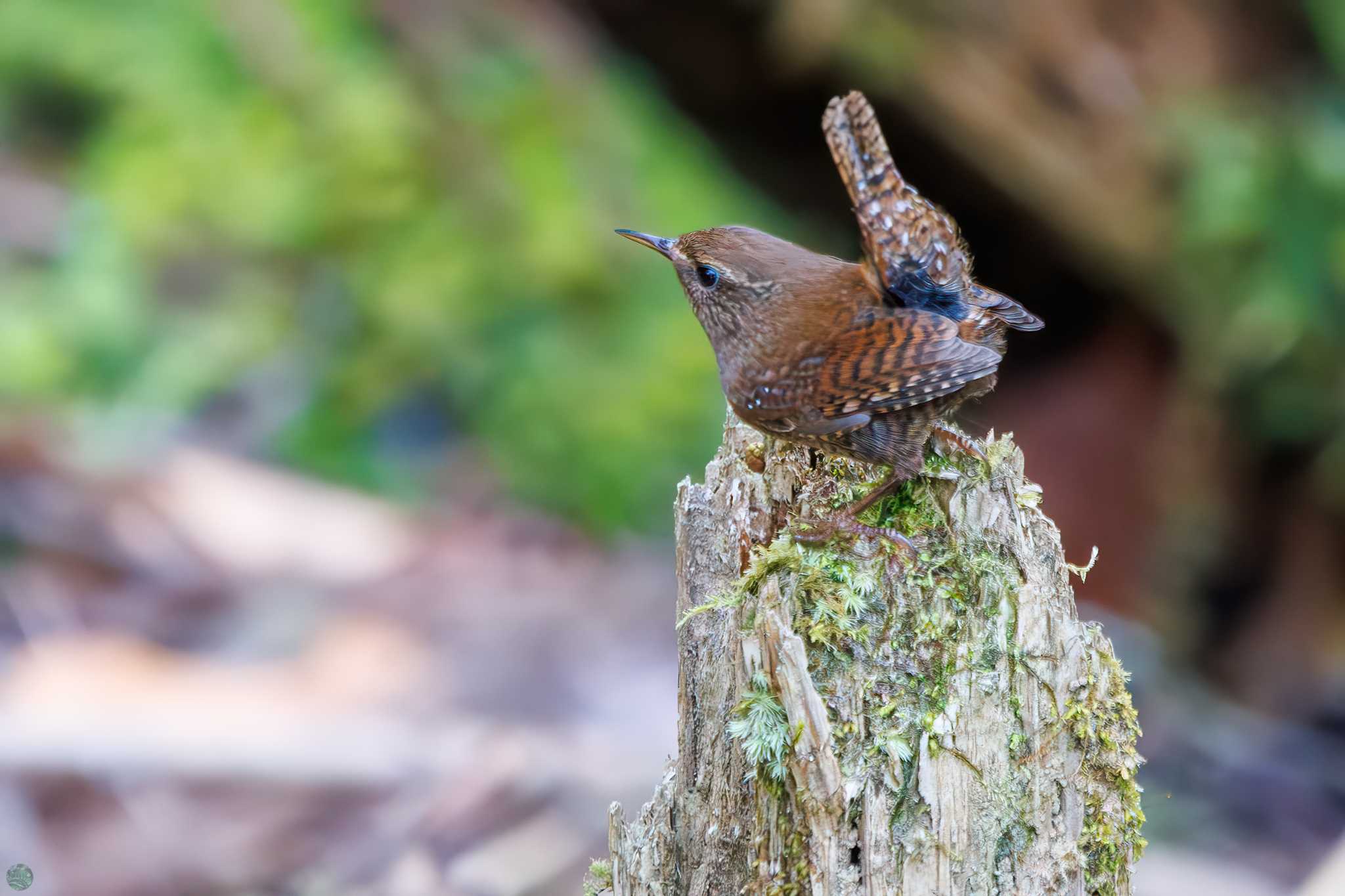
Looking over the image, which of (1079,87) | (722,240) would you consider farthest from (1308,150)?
(722,240)

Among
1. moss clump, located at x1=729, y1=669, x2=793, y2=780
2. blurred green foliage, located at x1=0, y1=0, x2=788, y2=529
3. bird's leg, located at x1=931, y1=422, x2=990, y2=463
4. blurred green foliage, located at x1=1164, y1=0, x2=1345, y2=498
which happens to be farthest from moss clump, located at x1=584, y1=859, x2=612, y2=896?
blurred green foliage, located at x1=1164, y1=0, x2=1345, y2=498

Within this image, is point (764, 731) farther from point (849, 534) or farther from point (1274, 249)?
point (1274, 249)

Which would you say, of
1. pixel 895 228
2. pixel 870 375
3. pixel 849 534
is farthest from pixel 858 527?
Result: pixel 895 228

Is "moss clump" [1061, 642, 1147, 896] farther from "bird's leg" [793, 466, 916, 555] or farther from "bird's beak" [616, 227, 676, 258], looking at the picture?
"bird's beak" [616, 227, 676, 258]

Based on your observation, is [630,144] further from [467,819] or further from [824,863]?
[824,863]

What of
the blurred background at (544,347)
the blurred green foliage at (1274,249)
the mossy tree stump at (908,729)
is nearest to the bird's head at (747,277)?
the mossy tree stump at (908,729)
